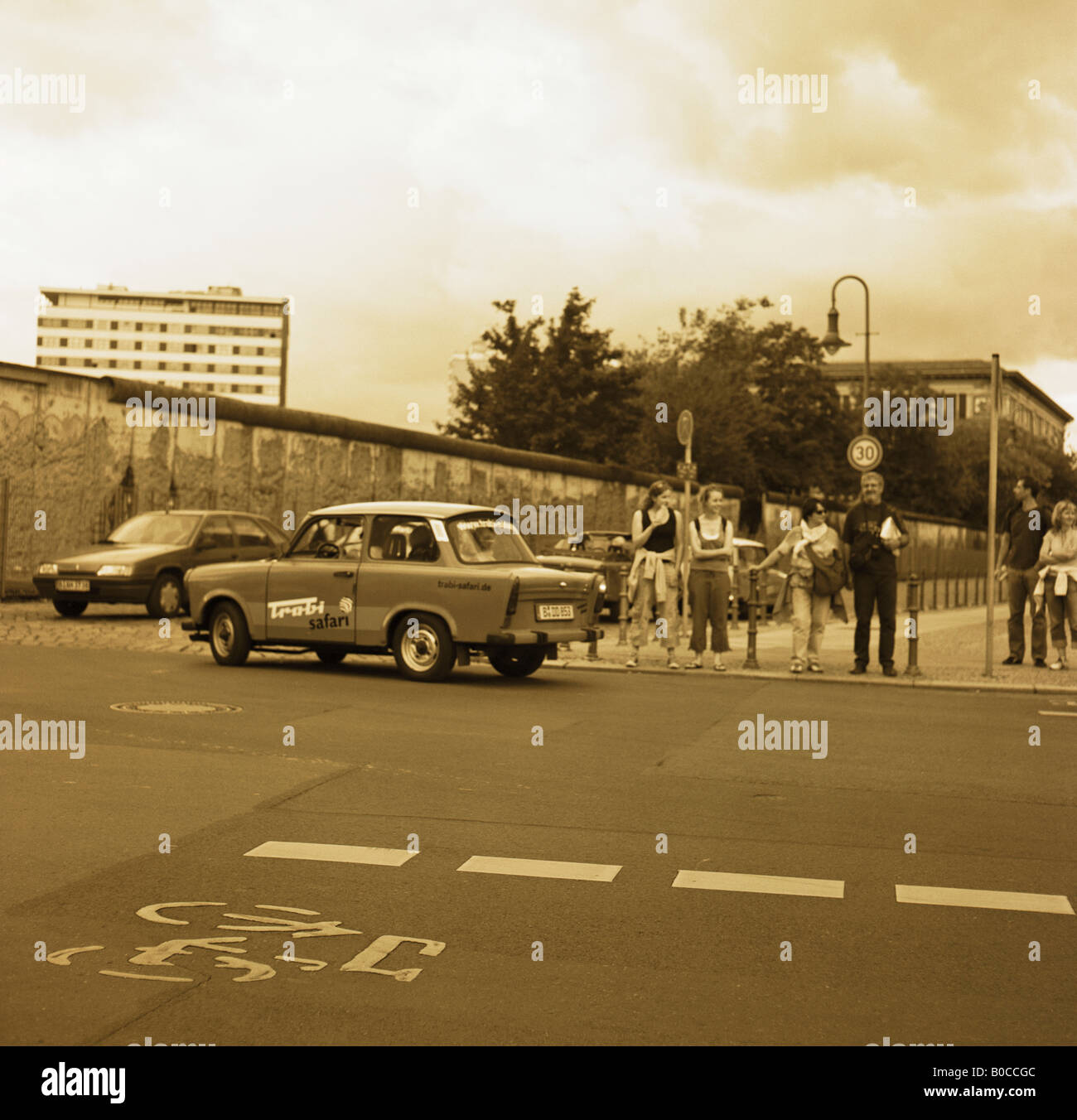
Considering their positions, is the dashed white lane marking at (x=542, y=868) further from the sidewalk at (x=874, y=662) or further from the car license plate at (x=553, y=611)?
the sidewalk at (x=874, y=662)

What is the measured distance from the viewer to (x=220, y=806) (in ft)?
24.5

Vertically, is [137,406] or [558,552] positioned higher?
[137,406]

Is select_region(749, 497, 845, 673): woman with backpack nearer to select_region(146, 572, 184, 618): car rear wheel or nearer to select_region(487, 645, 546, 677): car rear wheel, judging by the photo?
select_region(487, 645, 546, 677): car rear wheel

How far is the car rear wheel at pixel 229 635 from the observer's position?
14.8 m

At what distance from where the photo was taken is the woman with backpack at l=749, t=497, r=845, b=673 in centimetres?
1567

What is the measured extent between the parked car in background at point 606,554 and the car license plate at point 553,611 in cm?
867

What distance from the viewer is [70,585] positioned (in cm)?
2016

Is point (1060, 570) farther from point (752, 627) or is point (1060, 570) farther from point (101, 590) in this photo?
point (101, 590)

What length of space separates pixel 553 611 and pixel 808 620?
3.61m

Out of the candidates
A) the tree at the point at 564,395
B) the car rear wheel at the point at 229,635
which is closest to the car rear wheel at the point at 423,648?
the car rear wheel at the point at 229,635

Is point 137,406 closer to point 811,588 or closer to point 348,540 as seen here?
point 348,540

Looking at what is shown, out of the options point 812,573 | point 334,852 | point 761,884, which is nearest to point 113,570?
point 812,573
